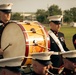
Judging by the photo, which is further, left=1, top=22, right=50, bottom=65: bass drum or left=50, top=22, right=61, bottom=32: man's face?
left=50, top=22, right=61, bottom=32: man's face

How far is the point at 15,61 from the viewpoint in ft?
11.0

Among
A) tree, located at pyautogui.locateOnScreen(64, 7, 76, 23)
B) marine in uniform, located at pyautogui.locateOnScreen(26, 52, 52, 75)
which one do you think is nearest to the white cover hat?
marine in uniform, located at pyautogui.locateOnScreen(26, 52, 52, 75)

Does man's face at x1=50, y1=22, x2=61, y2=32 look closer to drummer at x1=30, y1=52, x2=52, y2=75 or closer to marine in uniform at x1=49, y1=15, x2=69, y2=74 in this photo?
marine in uniform at x1=49, y1=15, x2=69, y2=74

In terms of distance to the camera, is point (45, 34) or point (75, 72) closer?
point (75, 72)

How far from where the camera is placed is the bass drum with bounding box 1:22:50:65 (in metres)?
4.79

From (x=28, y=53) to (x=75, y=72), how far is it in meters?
0.88

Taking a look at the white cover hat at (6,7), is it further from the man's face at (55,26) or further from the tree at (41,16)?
the tree at (41,16)

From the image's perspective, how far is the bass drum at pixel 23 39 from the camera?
4789 millimetres

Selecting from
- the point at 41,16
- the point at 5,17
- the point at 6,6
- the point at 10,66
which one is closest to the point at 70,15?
the point at 41,16

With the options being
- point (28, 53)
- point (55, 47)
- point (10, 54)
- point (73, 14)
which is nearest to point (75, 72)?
point (28, 53)

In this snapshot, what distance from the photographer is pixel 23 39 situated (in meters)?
4.81

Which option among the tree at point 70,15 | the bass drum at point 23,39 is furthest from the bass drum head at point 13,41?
the tree at point 70,15

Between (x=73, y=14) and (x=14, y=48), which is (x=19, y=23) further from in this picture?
(x=73, y=14)

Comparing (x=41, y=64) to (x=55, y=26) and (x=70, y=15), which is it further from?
(x=70, y=15)
